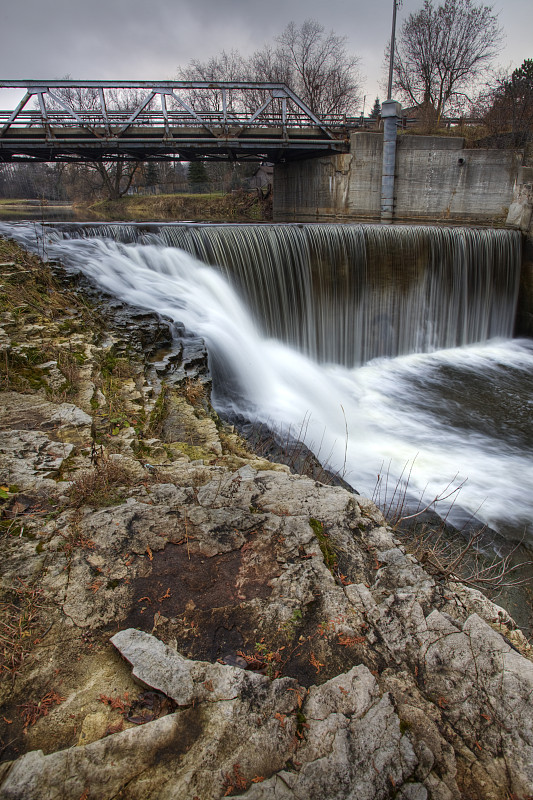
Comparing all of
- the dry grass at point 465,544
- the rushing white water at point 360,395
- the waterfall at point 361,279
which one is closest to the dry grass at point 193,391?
the rushing white water at point 360,395

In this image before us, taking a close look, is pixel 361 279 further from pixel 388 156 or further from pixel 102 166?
pixel 102 166

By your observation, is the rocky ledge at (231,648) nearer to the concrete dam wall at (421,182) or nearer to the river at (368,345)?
the river at (368,345)

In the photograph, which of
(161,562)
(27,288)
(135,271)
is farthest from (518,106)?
(161,562)

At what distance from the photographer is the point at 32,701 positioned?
1648 millimetres

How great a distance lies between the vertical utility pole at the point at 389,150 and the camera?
1817 cm

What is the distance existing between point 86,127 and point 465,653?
2154 centimetres

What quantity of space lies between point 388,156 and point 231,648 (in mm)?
20621

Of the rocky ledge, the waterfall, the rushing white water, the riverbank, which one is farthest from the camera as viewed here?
the riverbank

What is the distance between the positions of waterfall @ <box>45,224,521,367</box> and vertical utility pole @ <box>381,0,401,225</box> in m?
6.64

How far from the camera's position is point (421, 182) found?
730 inches

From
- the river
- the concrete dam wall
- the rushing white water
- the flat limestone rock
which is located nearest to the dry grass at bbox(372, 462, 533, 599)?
the river

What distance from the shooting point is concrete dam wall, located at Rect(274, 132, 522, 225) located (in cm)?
1733

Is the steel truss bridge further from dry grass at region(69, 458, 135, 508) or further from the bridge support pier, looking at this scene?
dry grass at region(69, 458, 135, 508)

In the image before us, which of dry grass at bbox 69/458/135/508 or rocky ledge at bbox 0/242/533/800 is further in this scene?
dry grass at bbox 69/458/135/508
